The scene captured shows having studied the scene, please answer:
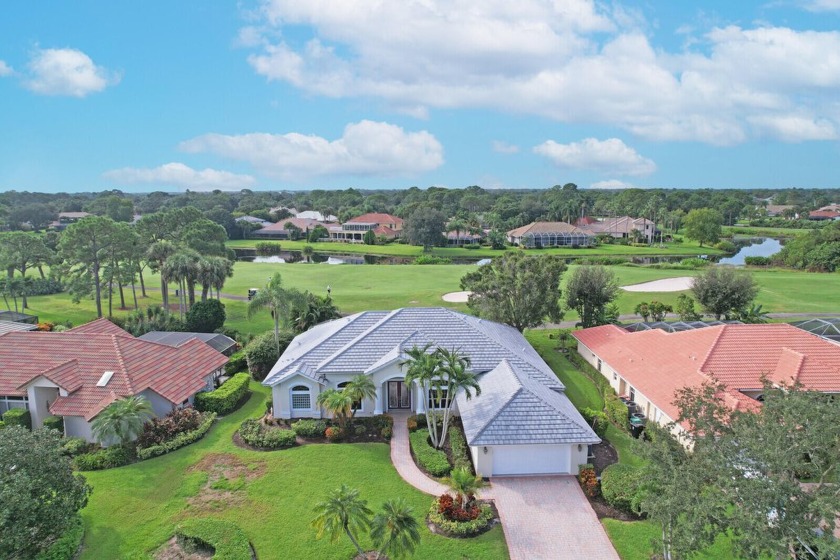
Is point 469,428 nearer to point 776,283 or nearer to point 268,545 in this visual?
point 268,545

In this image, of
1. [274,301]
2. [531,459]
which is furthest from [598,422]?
[274,301]

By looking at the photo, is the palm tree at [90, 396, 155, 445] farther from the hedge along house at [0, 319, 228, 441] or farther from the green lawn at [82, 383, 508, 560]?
the green lawn at [82, 383, 508, 560]

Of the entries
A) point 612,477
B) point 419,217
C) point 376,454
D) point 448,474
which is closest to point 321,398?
point 376,454

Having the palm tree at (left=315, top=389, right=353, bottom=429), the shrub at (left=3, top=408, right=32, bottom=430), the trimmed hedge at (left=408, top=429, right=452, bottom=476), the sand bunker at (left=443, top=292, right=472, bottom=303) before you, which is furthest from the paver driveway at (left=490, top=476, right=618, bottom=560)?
the sand bunker at (left=443, top=292, right=472, bottom=303)

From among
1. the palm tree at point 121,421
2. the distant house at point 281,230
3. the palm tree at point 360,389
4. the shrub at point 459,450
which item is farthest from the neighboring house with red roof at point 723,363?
the distant house at point 281,230

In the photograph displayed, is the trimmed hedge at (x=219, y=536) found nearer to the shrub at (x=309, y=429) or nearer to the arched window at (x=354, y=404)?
the shrub at (x=309, y=429)
